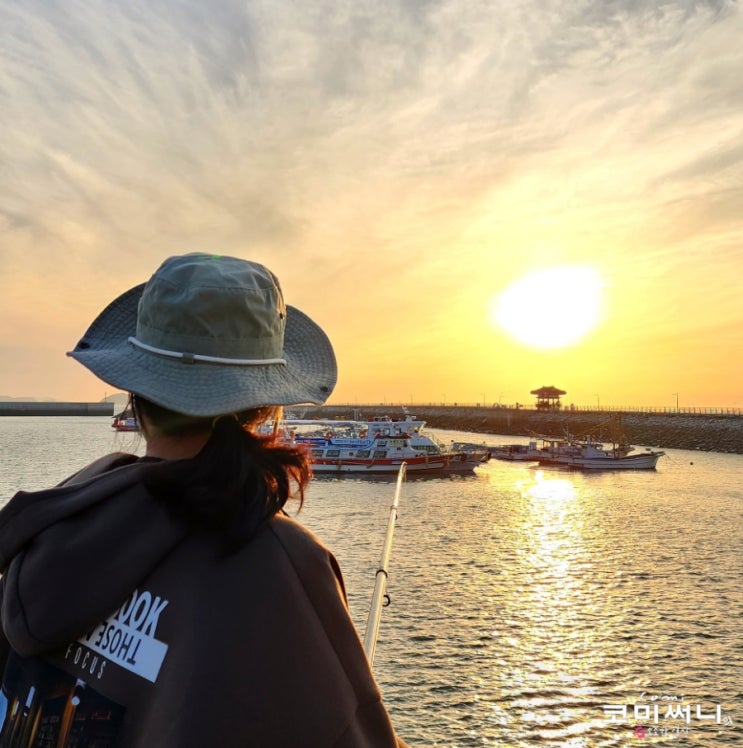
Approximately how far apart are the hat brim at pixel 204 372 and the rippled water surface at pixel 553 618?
3.31ft

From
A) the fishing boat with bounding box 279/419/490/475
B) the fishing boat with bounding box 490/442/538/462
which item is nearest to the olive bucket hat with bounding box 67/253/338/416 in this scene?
the fishing boat with bounding box 279/419/490/475

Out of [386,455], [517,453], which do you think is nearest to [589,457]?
[517,453]

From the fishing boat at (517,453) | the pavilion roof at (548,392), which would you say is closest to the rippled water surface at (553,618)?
the fishing boat at (517,453)

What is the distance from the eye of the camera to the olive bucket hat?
1312mm

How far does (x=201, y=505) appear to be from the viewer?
3.79 feet

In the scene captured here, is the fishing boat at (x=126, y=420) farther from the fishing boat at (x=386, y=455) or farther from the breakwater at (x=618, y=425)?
the breakwater at (x=618, y=425)

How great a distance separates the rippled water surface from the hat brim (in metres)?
1.01

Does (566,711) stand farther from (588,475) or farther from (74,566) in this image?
(588,475)

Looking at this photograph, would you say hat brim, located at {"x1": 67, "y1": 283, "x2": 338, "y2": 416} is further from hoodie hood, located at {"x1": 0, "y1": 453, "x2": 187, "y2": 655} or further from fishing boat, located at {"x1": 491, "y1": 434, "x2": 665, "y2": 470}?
fishing boat, located at {"x1": 491, "y1": 434, "x2": 665, "y2": 470}

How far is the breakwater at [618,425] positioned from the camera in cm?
6681

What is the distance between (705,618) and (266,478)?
15.5 metres

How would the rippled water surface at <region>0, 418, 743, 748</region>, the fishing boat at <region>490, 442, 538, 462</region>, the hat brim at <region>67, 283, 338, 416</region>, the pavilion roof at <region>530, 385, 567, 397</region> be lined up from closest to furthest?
the hat brim at <region>67, 283, 338, 416</region>, the rippled water surface at <region>0, 418, 743, 748</region>, the fishing boat at <region>490, 442, 538, 462</region>, the pavilion roof at <region>530, 385, 567, 397</region>

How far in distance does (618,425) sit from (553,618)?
6402 centimetres

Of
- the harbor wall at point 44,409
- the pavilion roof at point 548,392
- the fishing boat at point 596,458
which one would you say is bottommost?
the fishing boat at point 596,458
